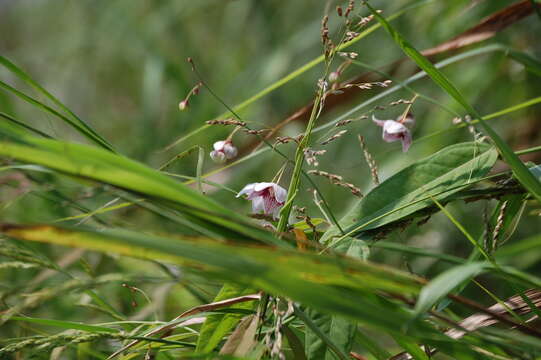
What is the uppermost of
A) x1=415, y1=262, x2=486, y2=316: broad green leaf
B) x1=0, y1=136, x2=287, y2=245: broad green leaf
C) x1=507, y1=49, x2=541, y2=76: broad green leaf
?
x1=507, y1=49, x2=541, y2=76: broad green leaf

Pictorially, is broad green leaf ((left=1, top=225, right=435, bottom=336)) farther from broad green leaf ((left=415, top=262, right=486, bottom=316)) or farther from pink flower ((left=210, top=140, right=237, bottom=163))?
pink flower ((left=210, top=140, right=237, bottom=163))

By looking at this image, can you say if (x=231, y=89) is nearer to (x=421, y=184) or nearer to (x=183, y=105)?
(x=183, y=105)

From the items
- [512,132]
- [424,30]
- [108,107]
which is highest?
[108,107]

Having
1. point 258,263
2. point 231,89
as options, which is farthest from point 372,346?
point 231,89

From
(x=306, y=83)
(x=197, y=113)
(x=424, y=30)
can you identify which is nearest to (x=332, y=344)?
(x=424, y=30)

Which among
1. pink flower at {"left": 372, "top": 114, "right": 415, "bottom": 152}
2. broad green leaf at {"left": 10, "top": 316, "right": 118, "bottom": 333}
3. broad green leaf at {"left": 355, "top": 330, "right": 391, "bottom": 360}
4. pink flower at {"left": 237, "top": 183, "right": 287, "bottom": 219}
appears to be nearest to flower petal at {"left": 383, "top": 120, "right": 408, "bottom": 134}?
pink flower at {"left": 372, "top": 114, "right": 415, "bottom": 152}

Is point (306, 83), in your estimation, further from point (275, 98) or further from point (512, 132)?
point (512, 132)

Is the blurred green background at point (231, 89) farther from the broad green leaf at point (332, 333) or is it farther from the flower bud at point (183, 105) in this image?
the broad green leaf at point (332, 333)
